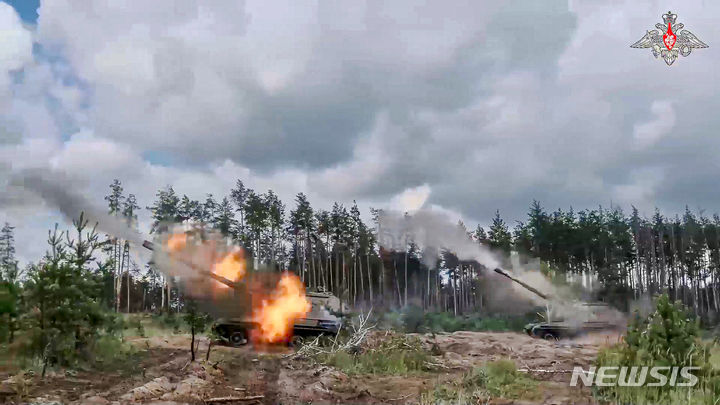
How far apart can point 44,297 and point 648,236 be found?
6011cm

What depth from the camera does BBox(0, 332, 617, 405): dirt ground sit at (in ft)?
37.1

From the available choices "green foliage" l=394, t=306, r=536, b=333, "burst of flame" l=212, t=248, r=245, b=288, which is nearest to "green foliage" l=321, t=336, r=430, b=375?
"burst of flame" l=212, t=248, r=245, b=288

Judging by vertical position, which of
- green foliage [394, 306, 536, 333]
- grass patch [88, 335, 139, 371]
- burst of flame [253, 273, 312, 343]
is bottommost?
green foliage [394, 306, 536, 333]

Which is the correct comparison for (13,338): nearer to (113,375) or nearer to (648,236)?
(113,375)

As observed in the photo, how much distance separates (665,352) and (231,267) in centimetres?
1378

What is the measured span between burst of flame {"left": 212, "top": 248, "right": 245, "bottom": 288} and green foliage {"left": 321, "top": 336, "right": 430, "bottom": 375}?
17.5 ft

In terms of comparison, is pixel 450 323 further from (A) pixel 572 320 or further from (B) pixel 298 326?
(B) pixel 298 326

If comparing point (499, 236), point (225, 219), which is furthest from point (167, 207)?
point (499, 236)

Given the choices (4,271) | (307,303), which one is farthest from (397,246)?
(4,271)

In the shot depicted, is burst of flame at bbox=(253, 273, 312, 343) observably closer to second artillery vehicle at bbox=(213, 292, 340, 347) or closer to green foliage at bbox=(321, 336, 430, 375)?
second artillery vehicle at bbox=(213, 292, 340, 347)

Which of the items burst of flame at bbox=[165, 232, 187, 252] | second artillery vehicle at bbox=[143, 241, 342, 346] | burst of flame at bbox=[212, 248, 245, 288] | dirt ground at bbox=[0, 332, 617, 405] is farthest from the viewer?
second artillery vehicle at bbox=[143, 241, 342, 346]

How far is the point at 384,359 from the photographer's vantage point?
15.4m

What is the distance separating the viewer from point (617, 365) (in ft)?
35.8

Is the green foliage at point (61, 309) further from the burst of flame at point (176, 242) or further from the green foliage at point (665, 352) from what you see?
the green foliage at point (665, 352)
